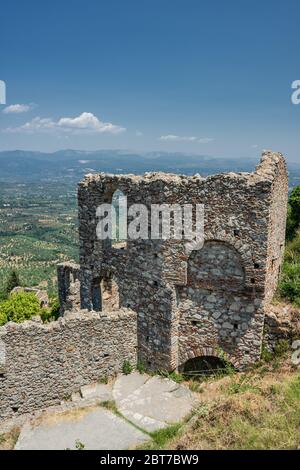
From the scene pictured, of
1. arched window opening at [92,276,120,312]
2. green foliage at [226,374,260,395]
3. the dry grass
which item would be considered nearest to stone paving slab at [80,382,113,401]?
the dry grass

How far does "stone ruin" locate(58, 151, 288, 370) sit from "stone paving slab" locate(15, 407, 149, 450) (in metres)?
3.10

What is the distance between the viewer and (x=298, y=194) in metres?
19.8

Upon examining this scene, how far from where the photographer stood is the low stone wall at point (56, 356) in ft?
37.6

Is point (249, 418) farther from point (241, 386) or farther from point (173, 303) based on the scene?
point (173, 303)

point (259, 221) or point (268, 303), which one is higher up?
point (259, 221)

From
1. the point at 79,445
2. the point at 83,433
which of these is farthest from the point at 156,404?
the point at 79,445

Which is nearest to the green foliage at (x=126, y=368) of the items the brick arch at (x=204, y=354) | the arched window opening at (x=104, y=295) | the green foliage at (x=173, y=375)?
the green foliage at (x=173, y=375)

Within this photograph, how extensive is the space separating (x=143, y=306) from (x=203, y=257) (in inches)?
107

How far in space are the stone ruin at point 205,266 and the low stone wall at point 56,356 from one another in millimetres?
863

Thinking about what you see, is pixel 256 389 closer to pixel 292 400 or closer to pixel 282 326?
pixel 292 400

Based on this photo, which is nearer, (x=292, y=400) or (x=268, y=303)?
(x=292, y=400)

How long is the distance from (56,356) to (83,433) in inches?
99.9

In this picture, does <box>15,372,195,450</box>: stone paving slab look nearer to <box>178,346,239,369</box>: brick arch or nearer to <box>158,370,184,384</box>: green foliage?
<box>158,370,184,384</box>: green foliage

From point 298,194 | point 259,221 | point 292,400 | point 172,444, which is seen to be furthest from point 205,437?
point 298,194
